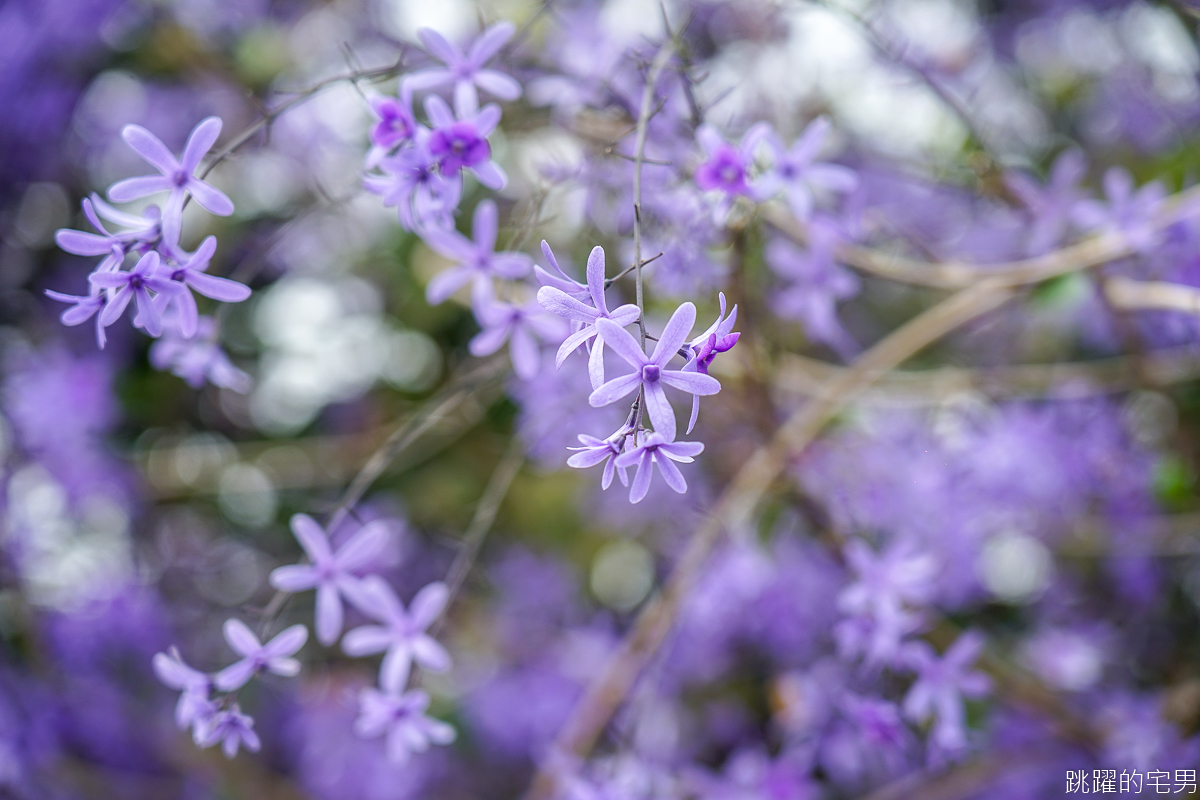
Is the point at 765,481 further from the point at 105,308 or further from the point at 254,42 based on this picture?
the point at 254,42

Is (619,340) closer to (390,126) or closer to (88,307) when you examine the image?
(390,126)

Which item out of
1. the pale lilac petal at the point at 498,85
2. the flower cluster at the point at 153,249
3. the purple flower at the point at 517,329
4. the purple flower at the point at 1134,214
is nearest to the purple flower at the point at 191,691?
the flower cluster at the point at 153,249

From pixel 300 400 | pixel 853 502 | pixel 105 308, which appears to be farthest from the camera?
pixel 300 400

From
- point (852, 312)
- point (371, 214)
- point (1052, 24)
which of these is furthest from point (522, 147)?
point (1052, 24)

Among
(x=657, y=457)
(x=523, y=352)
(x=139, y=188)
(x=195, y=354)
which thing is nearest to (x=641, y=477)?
(x=657, y=457)

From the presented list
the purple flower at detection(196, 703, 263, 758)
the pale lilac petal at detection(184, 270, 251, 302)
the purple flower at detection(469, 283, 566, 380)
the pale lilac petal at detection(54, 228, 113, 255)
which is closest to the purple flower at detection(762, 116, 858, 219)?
the purple flower at detection(469, 283, 566, 380)

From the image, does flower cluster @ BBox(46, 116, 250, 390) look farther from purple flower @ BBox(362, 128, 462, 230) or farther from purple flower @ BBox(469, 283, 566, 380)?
purple flower @ BBox(469, 283, 566, 380)
